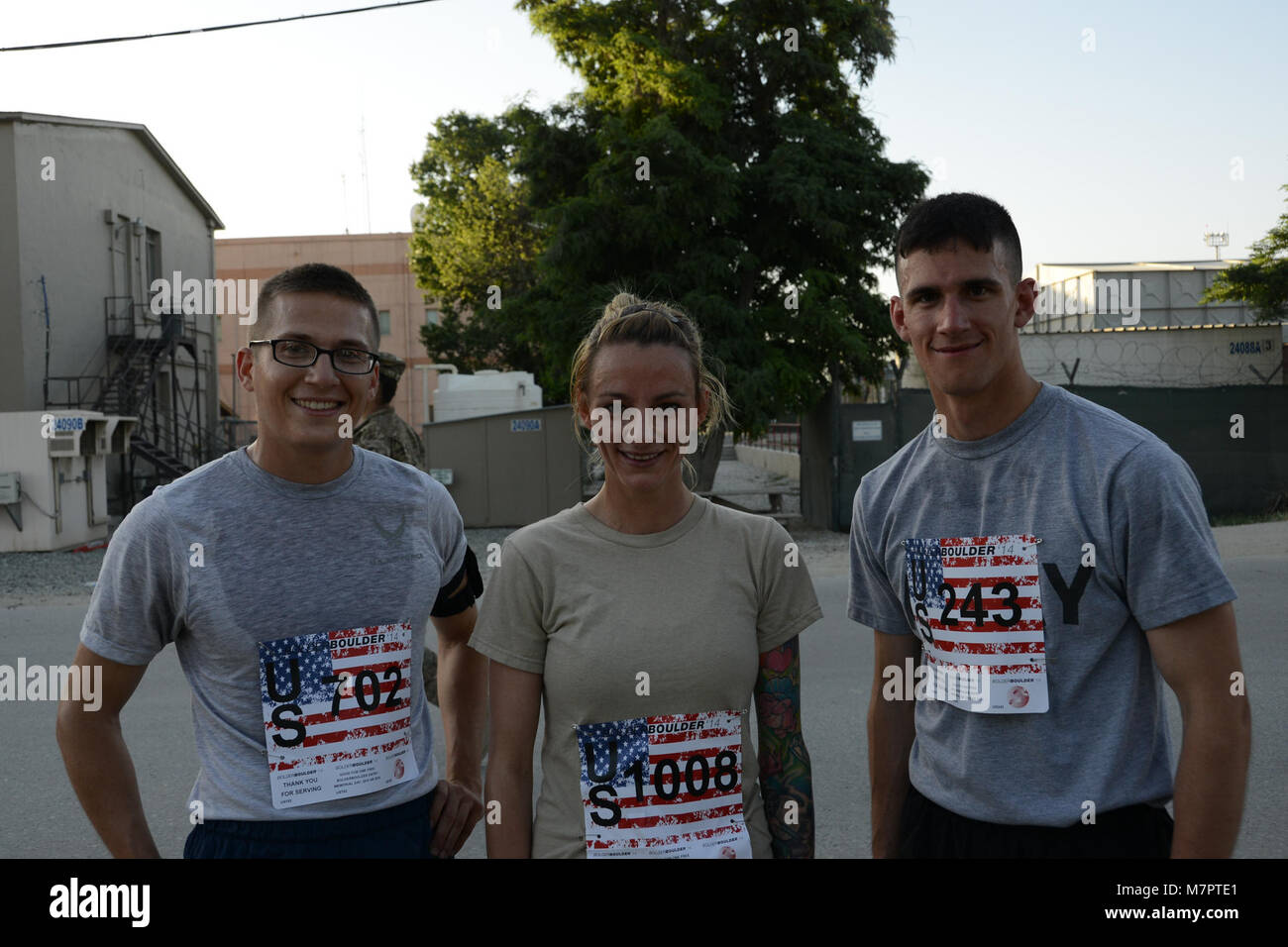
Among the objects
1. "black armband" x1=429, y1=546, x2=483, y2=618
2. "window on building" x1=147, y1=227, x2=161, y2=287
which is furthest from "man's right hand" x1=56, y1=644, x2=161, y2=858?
"window on building" x1=147, y1=227, x2=161, y2=287

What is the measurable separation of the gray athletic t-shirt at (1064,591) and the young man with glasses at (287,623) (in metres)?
1.22

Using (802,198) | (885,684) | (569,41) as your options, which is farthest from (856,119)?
(885,684)

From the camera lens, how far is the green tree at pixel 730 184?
50.8 feet

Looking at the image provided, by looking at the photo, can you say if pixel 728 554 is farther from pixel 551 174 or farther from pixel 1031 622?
pixel 551 174

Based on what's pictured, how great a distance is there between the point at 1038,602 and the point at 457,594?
1437 millimetres

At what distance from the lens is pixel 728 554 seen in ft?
7.77

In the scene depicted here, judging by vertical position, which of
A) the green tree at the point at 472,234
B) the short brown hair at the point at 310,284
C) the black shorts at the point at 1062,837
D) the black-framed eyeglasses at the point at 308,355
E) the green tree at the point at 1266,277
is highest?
the green tree at the point at 472,234

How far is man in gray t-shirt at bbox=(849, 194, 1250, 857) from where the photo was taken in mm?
2076

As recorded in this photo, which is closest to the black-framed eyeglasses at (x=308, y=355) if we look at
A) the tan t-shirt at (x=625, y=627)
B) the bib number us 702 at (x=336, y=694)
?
the tan t-shirt at (x=625, y=627)

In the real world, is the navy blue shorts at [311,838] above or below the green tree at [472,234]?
below

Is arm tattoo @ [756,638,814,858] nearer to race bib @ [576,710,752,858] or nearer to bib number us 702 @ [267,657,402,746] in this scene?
race bib @ [576,710,752,858]

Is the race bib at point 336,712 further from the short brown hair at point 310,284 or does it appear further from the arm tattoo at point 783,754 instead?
the arm tattoo at point 783,754

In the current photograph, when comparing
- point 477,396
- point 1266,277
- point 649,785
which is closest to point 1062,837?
point 649,785

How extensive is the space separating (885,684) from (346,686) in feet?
4.29
